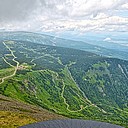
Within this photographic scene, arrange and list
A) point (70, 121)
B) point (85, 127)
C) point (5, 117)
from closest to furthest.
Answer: point (85, 127), point (70, 121), point (5, 117)

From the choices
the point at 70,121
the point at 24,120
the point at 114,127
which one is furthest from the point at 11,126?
the point at 114,127

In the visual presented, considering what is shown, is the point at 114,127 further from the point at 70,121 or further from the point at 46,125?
the point at 46,125

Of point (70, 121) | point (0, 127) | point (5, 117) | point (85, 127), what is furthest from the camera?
point (5, 117)

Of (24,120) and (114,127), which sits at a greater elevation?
(114,127)

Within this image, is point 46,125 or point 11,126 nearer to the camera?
point 46,125

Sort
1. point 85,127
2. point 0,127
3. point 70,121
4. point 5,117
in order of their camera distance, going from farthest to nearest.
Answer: point 5,117, point 0,127, point 70,121, point 85,127

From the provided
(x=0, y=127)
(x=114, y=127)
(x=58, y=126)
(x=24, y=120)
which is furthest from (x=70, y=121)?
(x=24, y=120)

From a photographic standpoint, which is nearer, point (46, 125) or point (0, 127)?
point (46, 125)

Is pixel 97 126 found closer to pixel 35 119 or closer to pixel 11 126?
pixel 11 126

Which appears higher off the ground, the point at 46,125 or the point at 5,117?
the point at 46,125
